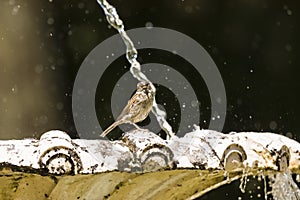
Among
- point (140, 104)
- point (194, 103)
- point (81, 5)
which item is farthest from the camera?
point (81, 5)

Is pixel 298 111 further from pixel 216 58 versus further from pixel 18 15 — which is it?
pixel 18 15

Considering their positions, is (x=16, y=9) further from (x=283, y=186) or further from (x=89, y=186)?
(x=89, y=186)

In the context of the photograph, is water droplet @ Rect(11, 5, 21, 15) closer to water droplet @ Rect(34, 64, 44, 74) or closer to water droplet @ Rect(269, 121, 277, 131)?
water droplet @ Rect(34, 64, 44, 74)

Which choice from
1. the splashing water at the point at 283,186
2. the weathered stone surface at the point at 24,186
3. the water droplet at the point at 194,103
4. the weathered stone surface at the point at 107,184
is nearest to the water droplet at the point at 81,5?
the water droplet at the point at 194,103

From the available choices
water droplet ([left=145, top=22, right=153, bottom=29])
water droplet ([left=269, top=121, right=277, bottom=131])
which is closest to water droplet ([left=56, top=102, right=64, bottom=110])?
water droplet ([left=145, top=22, right=153, bottom=29])

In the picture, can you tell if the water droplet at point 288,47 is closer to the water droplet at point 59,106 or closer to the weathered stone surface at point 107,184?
the water droplet at point 59,106

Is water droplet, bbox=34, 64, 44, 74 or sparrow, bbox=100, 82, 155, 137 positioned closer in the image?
sparrow, bbox=100, 82, 155, 137

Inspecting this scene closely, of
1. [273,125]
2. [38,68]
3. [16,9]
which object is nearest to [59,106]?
[38,68]

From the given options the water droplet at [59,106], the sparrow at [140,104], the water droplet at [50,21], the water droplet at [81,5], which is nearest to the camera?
the sparrow at [140,104]
